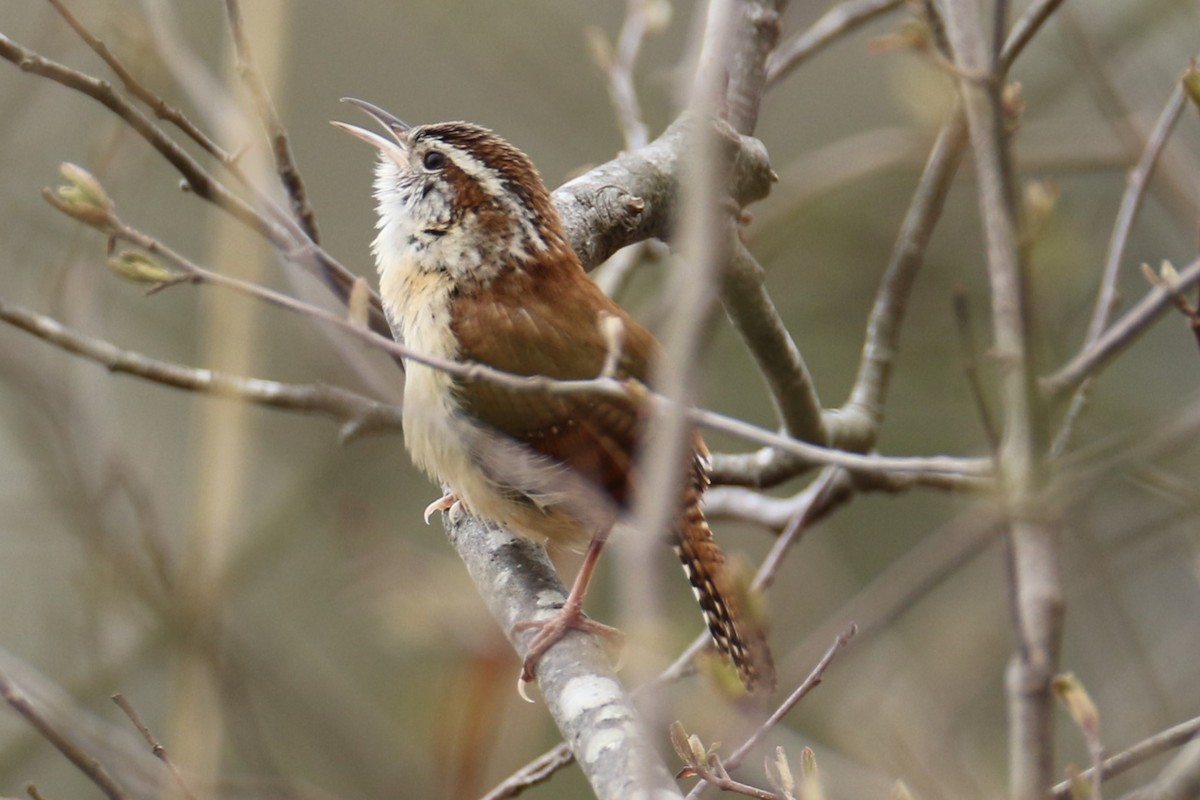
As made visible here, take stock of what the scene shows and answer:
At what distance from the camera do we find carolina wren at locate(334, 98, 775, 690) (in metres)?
2.94

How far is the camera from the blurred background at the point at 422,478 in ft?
9.14

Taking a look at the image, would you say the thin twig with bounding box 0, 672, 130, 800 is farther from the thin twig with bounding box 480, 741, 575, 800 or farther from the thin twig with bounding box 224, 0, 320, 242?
the thin twig with bounding box 224, 0, 320, 242

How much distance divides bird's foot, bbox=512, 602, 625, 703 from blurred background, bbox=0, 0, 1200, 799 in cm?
5

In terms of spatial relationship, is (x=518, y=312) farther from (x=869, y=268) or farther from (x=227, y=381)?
(x=869, y=268)

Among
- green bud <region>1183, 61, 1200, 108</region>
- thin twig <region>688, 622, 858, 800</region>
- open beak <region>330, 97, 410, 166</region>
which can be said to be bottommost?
thin twig <region>688, 622, 858, 800</region>

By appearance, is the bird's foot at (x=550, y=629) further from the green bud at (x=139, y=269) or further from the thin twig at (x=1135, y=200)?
the thin twig at (x=1135, y=200)

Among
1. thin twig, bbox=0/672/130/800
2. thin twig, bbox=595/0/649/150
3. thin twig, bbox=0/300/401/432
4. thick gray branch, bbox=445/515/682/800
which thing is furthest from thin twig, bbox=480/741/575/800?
thin twig, bbox=595/0/649/150

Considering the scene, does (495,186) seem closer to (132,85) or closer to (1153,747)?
(132,85)

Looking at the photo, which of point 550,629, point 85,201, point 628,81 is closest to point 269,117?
point 85,201

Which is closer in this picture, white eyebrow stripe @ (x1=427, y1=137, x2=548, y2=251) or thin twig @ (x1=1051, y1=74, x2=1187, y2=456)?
thin twig @ (x1=1051, y1=74, x2=1187, y2=456)

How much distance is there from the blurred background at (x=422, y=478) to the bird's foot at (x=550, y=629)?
0.05m

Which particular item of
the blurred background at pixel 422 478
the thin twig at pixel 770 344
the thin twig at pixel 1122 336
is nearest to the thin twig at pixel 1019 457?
the thin twig at pixel 1122 336

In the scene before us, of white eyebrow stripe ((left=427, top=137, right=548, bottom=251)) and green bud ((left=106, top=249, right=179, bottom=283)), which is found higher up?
white eyebrow stripe ((left=427, top=137, right=548, bottom=251))

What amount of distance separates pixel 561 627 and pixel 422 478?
407 centimetres
